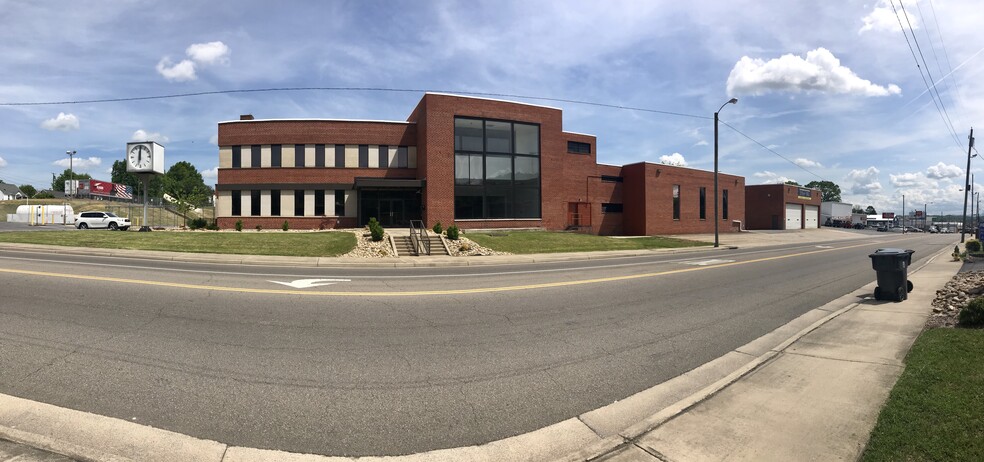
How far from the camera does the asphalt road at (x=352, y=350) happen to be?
3.67 metres

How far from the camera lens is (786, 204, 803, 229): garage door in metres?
60.7

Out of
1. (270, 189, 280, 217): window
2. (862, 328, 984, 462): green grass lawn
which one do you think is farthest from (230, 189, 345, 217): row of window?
(862, 328, 984, 462): green grass lawn

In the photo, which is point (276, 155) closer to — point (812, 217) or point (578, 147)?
point (578, 147)

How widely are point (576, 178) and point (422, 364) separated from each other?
3437cm

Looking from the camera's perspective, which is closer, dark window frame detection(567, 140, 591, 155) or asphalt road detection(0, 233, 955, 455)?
asphalt road detection(0, 233, 955, 455)

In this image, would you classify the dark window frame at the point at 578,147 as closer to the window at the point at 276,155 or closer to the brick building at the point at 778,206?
the window at the point at 276,155

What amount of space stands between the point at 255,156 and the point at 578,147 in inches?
1037

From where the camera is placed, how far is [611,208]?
4091 cm

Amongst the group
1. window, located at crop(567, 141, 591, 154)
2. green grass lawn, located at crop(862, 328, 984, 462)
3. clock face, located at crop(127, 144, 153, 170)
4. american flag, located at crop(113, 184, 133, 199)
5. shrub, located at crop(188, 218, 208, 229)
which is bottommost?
green grass lawn, located at crop(862, 328, 984, 462)

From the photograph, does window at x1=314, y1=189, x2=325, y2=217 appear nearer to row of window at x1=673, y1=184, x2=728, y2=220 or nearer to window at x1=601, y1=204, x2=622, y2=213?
window at x1=601, y1=204, x2=622, y2=213

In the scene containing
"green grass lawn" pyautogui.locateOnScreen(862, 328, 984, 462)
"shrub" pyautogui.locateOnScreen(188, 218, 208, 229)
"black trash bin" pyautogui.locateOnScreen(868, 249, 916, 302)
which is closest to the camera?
"green grass lawn" pyautogui.locateOnScreen(862, 328, 984, 462)

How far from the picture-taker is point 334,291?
920 centimetres

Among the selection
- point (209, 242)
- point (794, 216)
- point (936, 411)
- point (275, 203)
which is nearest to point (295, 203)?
point (275, 203)

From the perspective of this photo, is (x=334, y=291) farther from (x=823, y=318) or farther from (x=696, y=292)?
(x=823, y=318)
